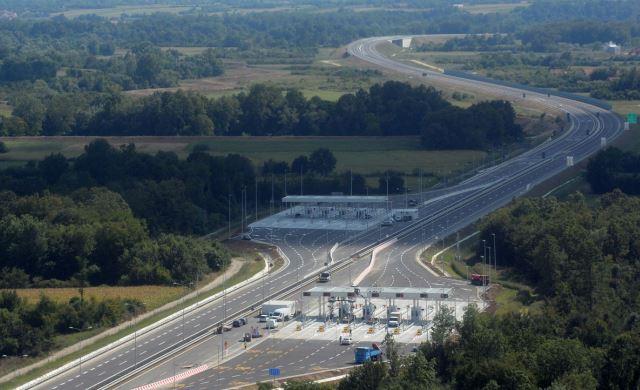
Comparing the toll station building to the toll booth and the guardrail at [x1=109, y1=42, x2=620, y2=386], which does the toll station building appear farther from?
the guardrail at [x1=109, y1=42, x2=620, y2=386]

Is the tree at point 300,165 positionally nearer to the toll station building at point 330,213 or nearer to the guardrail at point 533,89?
the toll station building at point 330,213

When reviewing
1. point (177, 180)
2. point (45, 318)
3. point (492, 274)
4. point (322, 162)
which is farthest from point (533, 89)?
point (45, 318)

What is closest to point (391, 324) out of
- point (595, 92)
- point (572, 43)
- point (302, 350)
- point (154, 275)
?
point (302, 350)

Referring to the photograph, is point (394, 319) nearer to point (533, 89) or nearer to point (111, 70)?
point (533, 89)

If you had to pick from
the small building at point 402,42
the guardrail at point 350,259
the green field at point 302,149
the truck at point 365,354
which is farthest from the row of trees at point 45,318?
the small building at point 402,42

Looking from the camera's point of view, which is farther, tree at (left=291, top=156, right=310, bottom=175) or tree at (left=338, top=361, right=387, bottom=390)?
tree at (left=291, top=156, right=310, bottom=175)

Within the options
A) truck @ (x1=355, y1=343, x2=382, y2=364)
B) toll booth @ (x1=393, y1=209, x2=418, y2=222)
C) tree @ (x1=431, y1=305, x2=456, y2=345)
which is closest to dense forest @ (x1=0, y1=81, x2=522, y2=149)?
toll booth @ (x1=393, y1=209, x2=418, y2=222)
